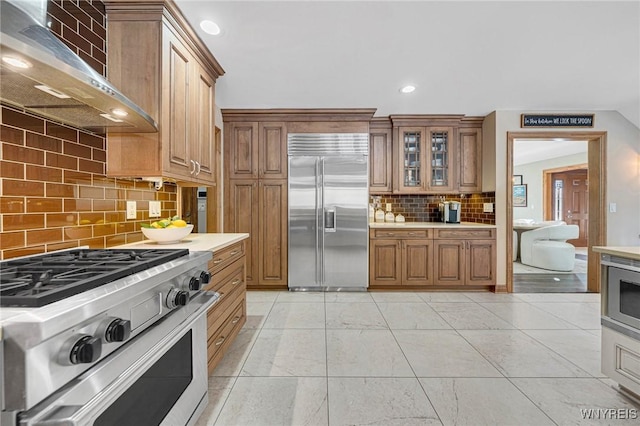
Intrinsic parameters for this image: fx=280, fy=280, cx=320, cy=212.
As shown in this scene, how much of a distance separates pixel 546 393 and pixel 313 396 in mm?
1446

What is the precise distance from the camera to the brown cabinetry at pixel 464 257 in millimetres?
3768

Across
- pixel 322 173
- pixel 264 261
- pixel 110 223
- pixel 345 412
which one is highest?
pixel 322 173

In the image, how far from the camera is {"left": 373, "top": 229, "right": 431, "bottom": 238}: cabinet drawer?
3.79m

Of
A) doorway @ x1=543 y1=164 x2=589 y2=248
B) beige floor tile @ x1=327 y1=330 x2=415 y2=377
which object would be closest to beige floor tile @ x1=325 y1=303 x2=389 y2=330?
beige floor tile @ x1=327 y1=330 x2=415 y2=377

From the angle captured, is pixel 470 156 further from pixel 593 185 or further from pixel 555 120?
pixel 593 185

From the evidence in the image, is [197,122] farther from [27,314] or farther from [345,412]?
[345,412]

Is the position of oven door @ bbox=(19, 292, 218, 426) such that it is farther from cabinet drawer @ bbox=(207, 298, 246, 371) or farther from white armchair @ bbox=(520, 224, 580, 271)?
white armchair @ bbox=(520, 224, 580, 271)

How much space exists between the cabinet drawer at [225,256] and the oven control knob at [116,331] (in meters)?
0.95

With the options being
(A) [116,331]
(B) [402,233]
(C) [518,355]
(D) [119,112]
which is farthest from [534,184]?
(A) [116,331]

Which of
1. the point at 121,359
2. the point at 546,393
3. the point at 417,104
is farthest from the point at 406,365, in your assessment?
the point at 417,104

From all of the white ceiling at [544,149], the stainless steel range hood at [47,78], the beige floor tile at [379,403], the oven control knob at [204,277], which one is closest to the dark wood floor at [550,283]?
the white ceiling at [544,149]

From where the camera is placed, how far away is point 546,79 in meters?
3.03

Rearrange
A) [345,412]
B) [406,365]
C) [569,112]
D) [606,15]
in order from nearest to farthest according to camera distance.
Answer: [345,412]
[406,365]
[606,15]
[569,112]

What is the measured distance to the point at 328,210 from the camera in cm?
375
